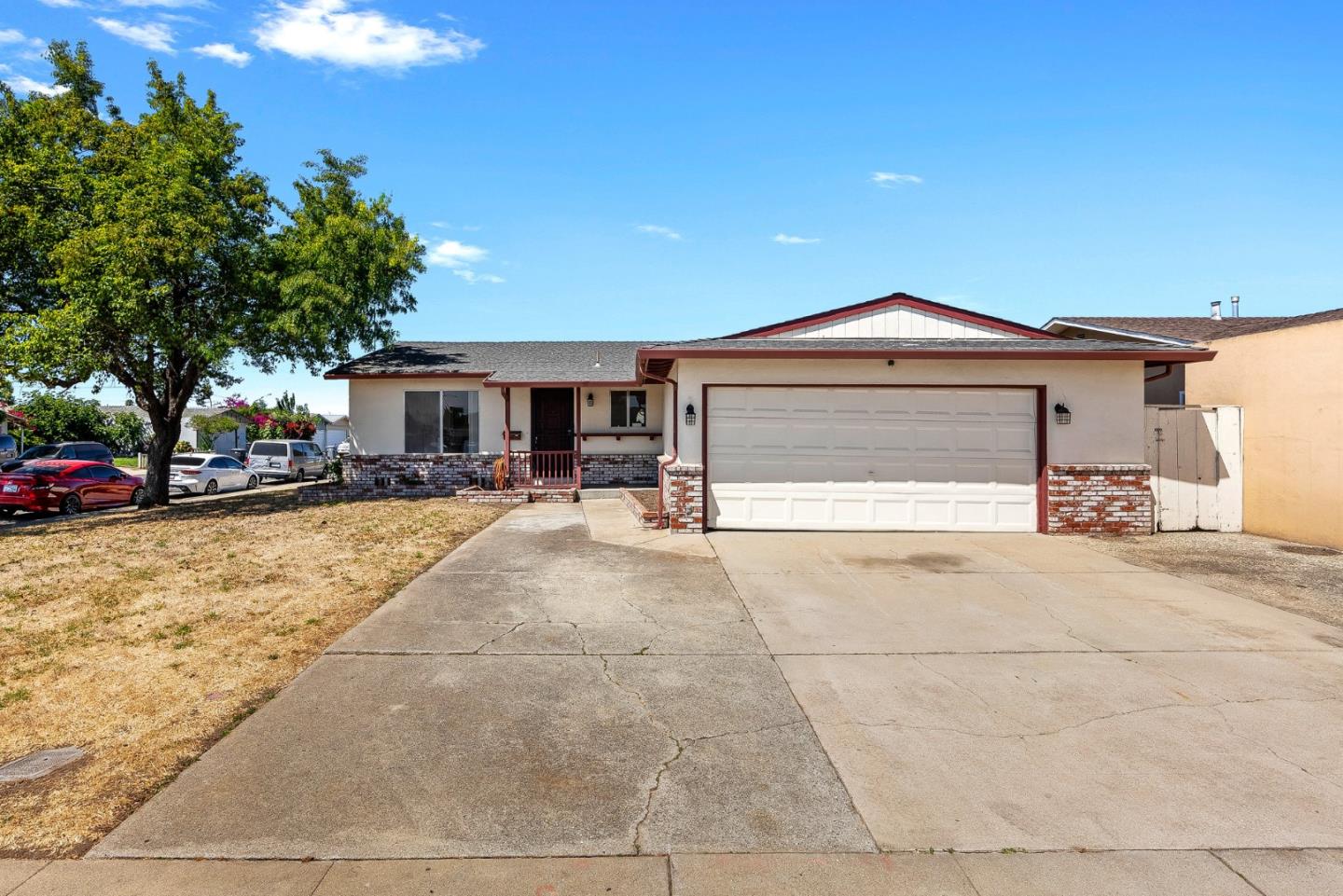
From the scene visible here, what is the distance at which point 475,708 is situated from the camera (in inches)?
178

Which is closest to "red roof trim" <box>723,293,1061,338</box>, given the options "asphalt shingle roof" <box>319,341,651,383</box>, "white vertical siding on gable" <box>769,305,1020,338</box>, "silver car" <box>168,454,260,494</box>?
"white vertical siding on gable" <box>769,305,1020,338</box>

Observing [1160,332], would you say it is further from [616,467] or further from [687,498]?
[616,467]

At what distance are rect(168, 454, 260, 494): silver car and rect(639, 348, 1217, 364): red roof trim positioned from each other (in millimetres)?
17816

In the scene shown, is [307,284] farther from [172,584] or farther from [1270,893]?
[1270,893]

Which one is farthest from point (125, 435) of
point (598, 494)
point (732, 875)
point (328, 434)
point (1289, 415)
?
point (1289, 415)

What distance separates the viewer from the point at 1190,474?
1166 centimetres

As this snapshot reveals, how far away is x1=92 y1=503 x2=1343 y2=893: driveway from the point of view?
3150 millimetres

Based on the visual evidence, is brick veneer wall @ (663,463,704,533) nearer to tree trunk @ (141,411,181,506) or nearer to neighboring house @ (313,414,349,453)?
tree trunk @ (141,411,181,506)

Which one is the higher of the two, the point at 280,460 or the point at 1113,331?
the point at 1113,331

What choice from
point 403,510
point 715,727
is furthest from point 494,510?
point 715,727

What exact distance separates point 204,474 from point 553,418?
11872 mm

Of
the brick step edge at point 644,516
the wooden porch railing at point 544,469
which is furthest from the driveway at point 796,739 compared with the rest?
the wooden porch railing at point 544,469

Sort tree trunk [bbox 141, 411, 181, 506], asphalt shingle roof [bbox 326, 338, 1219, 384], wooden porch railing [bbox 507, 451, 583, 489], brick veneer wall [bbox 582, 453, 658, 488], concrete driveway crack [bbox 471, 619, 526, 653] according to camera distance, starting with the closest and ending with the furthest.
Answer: concrete driveway crack [bbox 471, 619, 526, 653] < asphalt shingle roof [bbox 326, 338, 1219, 384] < tree trunk [bbox 141, 411, 181, 506] < wooden porch railing [bbox 507, 451, 583, 489] < brick veneer wall [bbox 582, 453, 658, 488]

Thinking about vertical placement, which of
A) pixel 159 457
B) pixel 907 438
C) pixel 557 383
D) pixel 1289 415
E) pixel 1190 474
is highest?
pixel 557 383
